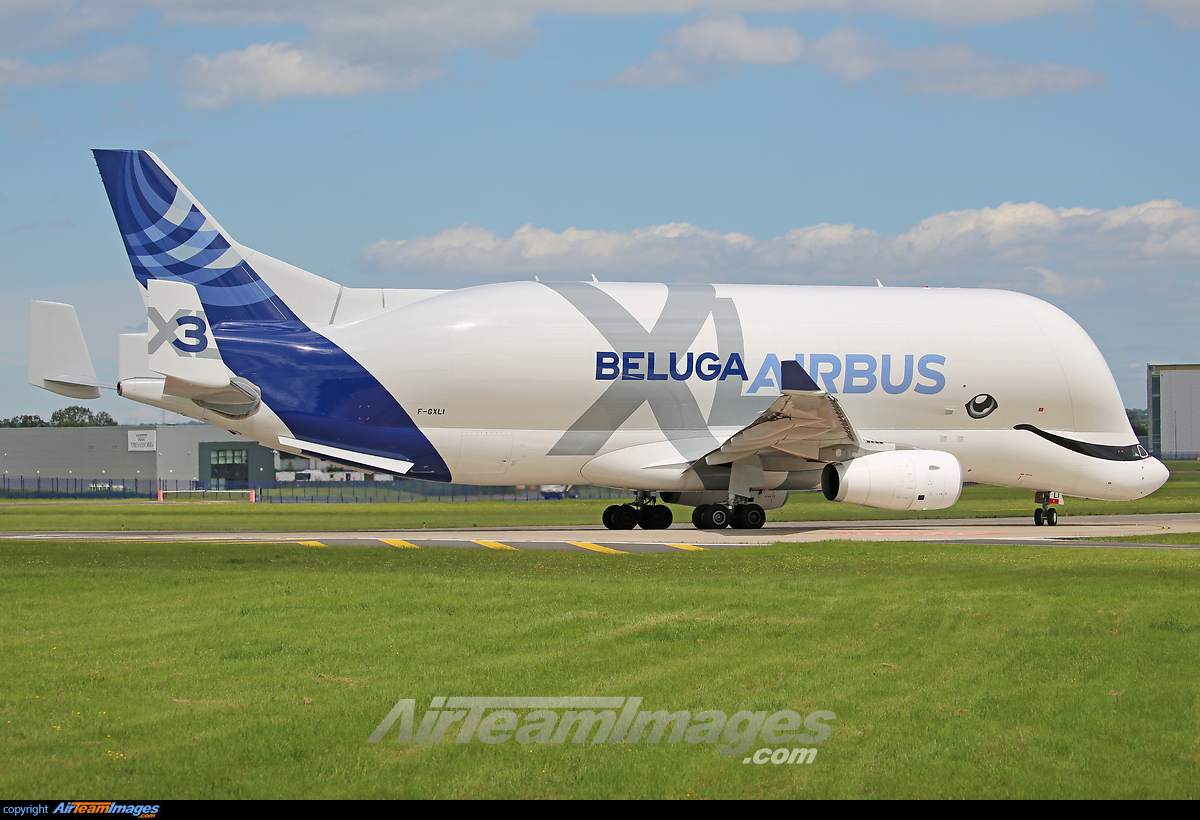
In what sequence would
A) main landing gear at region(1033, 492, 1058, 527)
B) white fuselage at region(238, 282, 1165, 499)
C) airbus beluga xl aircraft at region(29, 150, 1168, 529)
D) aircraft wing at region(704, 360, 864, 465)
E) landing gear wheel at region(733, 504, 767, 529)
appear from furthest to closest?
main landing gear at region(1033, 492, 1058, 527) < landing gear wheel at region(733, 504, 767, 529) < white fuselage at region(238, 282, 1165, 499) < airbus beluga xl aircraft at region(29, 150, 1168, 529) < aircraft wing at region(704, 360, 864, 465)

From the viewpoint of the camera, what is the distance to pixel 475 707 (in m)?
7.62

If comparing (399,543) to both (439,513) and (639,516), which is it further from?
(439,513)

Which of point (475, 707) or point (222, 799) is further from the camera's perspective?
point (475, 707)

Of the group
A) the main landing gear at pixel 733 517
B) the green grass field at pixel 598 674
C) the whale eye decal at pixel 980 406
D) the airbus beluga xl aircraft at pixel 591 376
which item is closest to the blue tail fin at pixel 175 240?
the airbus beluga xl aircraft at pixel 591 376

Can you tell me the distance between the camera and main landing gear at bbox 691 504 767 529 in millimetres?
25984

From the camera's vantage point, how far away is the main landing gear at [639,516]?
1078 inches

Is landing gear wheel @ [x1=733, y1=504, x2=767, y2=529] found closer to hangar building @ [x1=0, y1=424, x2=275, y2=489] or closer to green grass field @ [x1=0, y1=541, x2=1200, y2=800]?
green grass field @ [x1=0, y1=541, x2=1200, y2=800]

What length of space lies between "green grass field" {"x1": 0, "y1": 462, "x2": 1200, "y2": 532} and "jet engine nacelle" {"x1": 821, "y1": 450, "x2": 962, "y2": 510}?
7063 mm

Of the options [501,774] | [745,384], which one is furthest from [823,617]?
[745,384]

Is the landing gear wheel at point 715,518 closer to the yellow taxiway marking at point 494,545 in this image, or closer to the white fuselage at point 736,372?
the white fuselage at point 736,372

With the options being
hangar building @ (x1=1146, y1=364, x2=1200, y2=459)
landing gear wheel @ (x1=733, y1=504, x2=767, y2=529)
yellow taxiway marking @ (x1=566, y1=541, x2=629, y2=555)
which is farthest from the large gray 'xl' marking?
hangar building @ (x1=1146, y1=364, x2=1200, y2=459)

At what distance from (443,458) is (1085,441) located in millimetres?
16890
